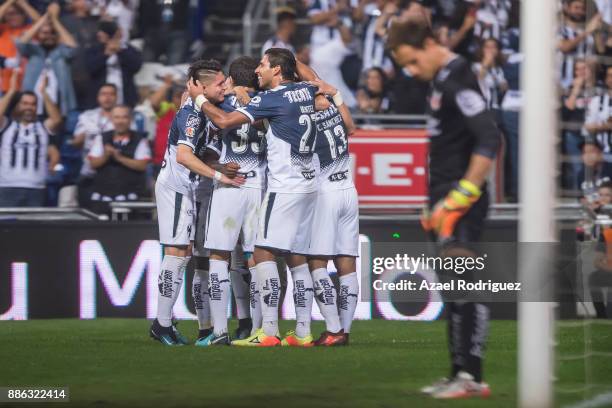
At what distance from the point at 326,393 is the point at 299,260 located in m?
3.00

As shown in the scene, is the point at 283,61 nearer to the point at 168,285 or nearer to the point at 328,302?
the point at 328,302

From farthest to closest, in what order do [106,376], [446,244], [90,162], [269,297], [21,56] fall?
1. [21,56]
2. [90,162]
3. [269,297]
4. [106,376]
5. [446,244]

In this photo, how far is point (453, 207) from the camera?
7.10m

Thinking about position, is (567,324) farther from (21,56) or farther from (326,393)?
(21,56)

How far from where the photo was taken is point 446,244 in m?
7.18

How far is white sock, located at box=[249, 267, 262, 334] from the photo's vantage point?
10.7 m

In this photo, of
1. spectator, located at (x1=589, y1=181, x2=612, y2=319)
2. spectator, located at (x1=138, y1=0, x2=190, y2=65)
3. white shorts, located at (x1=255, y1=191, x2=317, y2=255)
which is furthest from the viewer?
spectator, located at (x1=138, y1=0, x2=190, y2=65)

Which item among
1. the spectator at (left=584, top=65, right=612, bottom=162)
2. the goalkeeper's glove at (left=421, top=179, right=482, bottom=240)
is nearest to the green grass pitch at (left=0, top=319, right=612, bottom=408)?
the goalkeeper's glove at (left=421, top=179, right=482, bottom=240)

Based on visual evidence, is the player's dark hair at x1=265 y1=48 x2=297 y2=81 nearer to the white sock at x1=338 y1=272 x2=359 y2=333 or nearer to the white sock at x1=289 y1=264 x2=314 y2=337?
the white sock at x1=289 y1=264 x2=314 y2=337

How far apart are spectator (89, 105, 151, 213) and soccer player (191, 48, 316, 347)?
494 centimetres

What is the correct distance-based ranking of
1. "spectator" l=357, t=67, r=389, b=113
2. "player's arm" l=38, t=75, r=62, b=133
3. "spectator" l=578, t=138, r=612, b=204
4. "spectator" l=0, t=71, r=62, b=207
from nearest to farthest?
"spectator" l=578, t=138, r=612, b=204 < "spectator" l=0, t=71, r=62, b=207 < "player's arm" l=38, t=75, r=62, b=133 < "spectator" l=357, t=67, r=389, b=113

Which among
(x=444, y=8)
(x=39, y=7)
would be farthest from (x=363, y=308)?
(x=39, y=7)

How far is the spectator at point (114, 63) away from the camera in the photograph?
648 inches

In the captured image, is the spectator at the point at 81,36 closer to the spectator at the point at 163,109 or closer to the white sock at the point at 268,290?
the spectator at the point at 163,109
